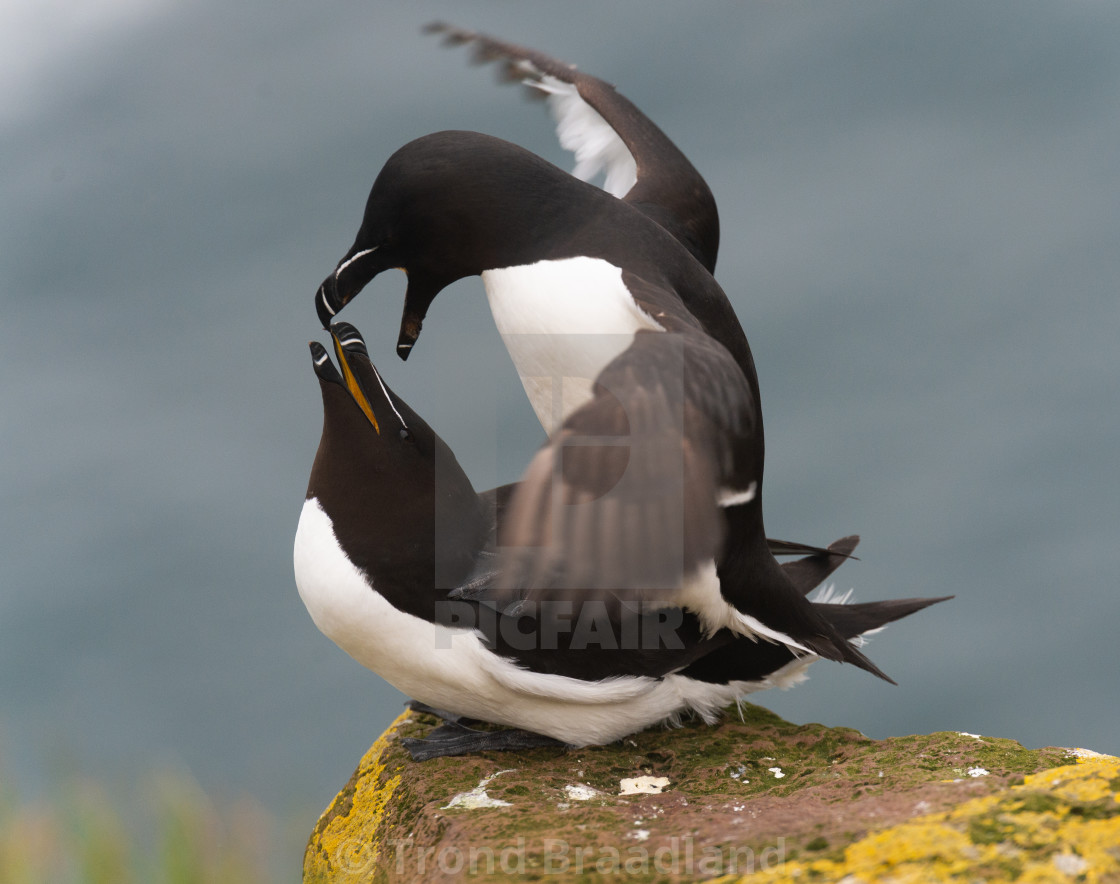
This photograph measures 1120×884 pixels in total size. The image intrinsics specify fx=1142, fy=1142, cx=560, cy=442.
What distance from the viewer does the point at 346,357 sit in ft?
11.4

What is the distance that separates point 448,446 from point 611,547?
1.56 metres

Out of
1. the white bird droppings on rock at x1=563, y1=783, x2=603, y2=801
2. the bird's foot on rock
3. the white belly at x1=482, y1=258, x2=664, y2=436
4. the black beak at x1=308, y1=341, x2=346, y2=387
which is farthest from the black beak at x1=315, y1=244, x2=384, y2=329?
the white bird droppings on rock at x1=563, y1=783, x2=603, y2=801

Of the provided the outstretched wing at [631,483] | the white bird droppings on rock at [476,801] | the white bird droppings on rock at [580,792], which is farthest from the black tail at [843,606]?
the outstretched wing at [631,483]

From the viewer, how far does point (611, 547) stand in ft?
7.26

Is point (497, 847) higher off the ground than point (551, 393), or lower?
lower

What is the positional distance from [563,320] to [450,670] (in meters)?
1.13

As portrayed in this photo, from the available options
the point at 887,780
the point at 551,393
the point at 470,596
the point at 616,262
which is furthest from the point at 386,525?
the point at 887,780

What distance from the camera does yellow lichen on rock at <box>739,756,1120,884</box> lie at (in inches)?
85.5

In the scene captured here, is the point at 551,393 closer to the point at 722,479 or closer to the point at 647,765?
the point at 722,479

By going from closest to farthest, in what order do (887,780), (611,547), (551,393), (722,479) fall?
1. (611,547)
2. (722,479)
3. (887,780)
4. (551,393)

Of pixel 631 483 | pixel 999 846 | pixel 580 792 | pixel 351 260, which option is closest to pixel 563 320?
pixel 351 260

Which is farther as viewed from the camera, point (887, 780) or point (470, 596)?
point (470, 596)

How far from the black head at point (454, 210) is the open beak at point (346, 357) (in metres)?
0.08

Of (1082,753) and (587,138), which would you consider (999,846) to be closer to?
(1082,753)
